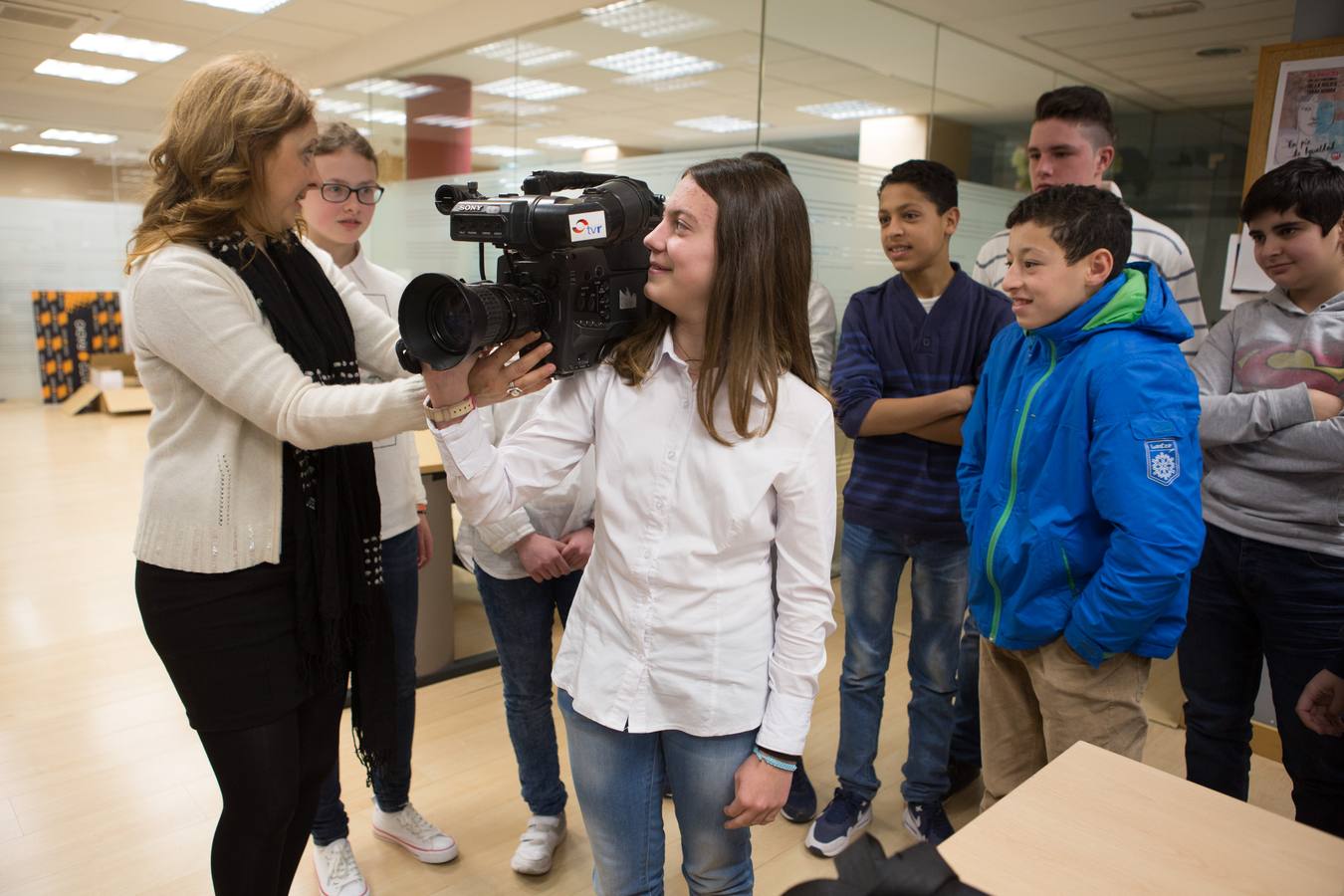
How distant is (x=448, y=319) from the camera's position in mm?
999

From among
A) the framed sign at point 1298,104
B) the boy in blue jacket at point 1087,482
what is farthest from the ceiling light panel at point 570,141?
the boy in blue jacket at point 1087,482

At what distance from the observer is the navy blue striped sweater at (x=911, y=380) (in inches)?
79.5

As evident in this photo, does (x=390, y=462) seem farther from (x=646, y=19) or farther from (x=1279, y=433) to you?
(x=646, y=19)

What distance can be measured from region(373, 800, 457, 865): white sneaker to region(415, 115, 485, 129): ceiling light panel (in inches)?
161

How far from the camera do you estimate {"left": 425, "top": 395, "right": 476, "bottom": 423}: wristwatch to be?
1.05 m

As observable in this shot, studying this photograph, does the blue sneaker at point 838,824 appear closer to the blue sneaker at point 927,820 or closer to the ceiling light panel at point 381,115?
the blue sneaker at point 927,820

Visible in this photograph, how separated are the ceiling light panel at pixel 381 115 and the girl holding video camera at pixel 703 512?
5.20m

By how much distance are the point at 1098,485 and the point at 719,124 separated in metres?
2.86

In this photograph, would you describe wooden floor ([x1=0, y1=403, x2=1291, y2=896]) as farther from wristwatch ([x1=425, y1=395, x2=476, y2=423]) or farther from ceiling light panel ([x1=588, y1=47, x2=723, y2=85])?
ceiling light panel ([x1=588, y1=47, x2=723, y2=85])

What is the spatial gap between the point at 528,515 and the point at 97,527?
4.07 meters

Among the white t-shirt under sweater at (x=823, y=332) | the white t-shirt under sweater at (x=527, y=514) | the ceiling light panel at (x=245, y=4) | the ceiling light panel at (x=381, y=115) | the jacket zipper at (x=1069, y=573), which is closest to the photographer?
the jacket zipper at (x=1069, y=573)

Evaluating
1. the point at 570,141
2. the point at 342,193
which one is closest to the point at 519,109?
the point at 570,141

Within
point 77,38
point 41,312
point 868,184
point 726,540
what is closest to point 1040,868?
point 726,540

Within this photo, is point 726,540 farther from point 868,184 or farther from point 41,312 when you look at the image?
point 41,312
